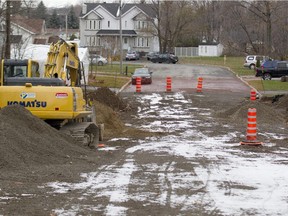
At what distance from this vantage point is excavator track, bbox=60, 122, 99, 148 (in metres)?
17.2

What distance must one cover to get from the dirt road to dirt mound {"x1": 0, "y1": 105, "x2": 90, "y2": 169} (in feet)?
1.72

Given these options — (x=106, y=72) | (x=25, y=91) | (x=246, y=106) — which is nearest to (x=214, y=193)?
(x=25, y=91)

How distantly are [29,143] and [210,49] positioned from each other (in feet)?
344

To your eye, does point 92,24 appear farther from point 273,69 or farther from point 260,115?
→ point 260,115

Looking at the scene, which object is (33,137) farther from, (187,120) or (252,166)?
(187,120)

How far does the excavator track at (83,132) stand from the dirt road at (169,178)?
55 centimetres

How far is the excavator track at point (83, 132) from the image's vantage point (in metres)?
17.2

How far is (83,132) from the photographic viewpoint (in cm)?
1734

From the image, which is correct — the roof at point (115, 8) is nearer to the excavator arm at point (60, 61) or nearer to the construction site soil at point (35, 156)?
the excavator arm at point (60, 61)

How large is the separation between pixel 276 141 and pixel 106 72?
48189 millimetres

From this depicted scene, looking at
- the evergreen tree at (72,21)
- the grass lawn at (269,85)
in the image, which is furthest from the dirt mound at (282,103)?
the evergreen tree at (72,21)

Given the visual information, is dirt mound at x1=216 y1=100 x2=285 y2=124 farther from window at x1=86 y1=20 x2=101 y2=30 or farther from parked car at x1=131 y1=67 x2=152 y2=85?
window at x1=86 y1=20 x2=101 y2=30

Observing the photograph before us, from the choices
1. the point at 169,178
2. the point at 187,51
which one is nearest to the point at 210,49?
the point at 187,51

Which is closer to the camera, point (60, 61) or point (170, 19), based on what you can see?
point (60, 61)
